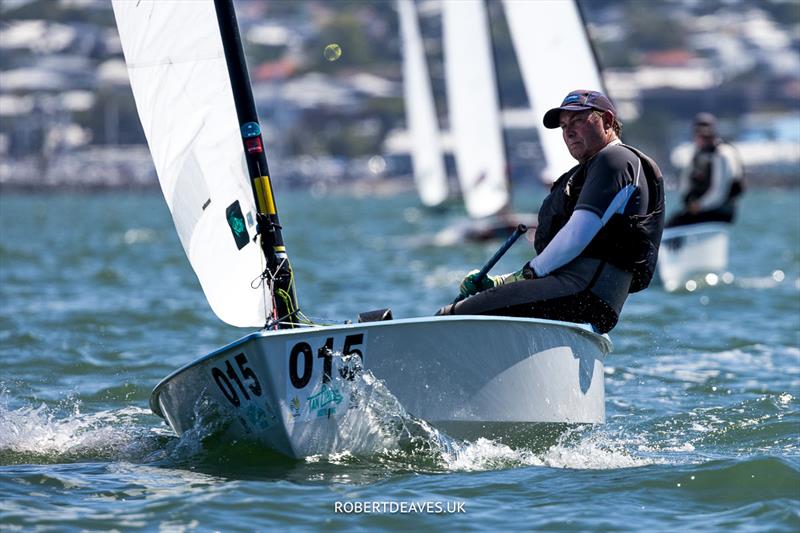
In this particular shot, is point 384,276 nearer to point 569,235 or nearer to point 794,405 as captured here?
point 794,405

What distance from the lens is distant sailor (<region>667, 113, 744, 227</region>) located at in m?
12.7

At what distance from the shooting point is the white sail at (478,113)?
67.5ft

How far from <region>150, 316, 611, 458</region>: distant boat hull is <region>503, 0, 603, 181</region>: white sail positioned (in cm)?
600

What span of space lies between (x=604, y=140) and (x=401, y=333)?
43.4 inches

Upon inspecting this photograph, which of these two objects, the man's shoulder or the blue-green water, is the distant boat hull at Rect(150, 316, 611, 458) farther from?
the man's shoulder

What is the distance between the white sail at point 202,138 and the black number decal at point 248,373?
24.6 inches

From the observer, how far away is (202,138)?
19.2ft

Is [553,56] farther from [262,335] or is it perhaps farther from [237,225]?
[262,335]

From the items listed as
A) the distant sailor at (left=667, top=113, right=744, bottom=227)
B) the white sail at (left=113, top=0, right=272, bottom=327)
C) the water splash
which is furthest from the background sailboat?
the white sail at (left=113, top=0, right=272, bottom=327)

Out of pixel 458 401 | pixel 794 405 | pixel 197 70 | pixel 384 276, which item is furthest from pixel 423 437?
pixel 384 276

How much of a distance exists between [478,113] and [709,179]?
8.07 meters

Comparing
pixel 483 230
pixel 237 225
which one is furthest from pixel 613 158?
pixel 483 230

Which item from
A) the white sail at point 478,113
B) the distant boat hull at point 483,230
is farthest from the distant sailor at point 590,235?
the white sail at point 478,113

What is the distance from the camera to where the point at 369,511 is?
15.9 ft
